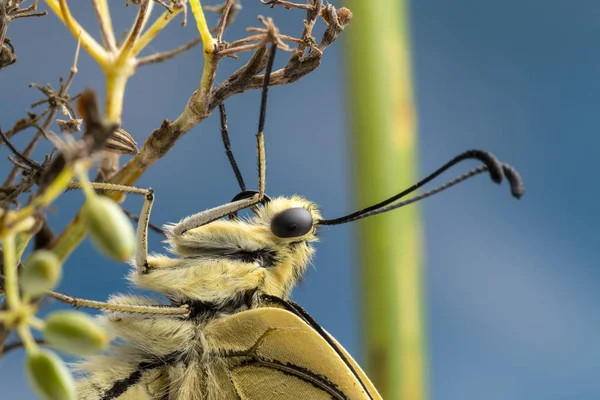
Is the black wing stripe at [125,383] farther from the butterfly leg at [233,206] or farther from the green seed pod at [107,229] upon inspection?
the green seed pod at [107,229]

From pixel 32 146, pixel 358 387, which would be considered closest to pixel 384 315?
pixel 358 387

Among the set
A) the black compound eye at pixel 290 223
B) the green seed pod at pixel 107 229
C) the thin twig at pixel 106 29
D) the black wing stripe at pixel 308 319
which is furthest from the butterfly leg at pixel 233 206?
the green seed pod at pixel 107 229

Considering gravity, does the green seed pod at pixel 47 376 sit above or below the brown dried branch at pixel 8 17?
below

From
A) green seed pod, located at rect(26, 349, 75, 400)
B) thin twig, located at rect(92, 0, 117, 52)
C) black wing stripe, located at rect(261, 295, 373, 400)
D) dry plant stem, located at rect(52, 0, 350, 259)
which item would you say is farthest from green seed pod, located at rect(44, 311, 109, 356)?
black wing stripe, located at rect(261, 295, 373, 400)

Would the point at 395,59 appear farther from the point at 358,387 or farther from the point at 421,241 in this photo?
the point at 358,387

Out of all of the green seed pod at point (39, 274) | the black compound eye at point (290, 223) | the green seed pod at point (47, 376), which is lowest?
the green seed pod at point (47, 376)

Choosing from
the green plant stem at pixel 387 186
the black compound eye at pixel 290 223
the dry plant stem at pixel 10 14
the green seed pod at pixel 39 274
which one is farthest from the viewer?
the black compound eye at pixel 290 223

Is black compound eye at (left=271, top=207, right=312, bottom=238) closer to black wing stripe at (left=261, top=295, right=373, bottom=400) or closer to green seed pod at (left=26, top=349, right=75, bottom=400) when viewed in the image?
black wing stripe at (left=261, top=295, right=373, bottom=400)
